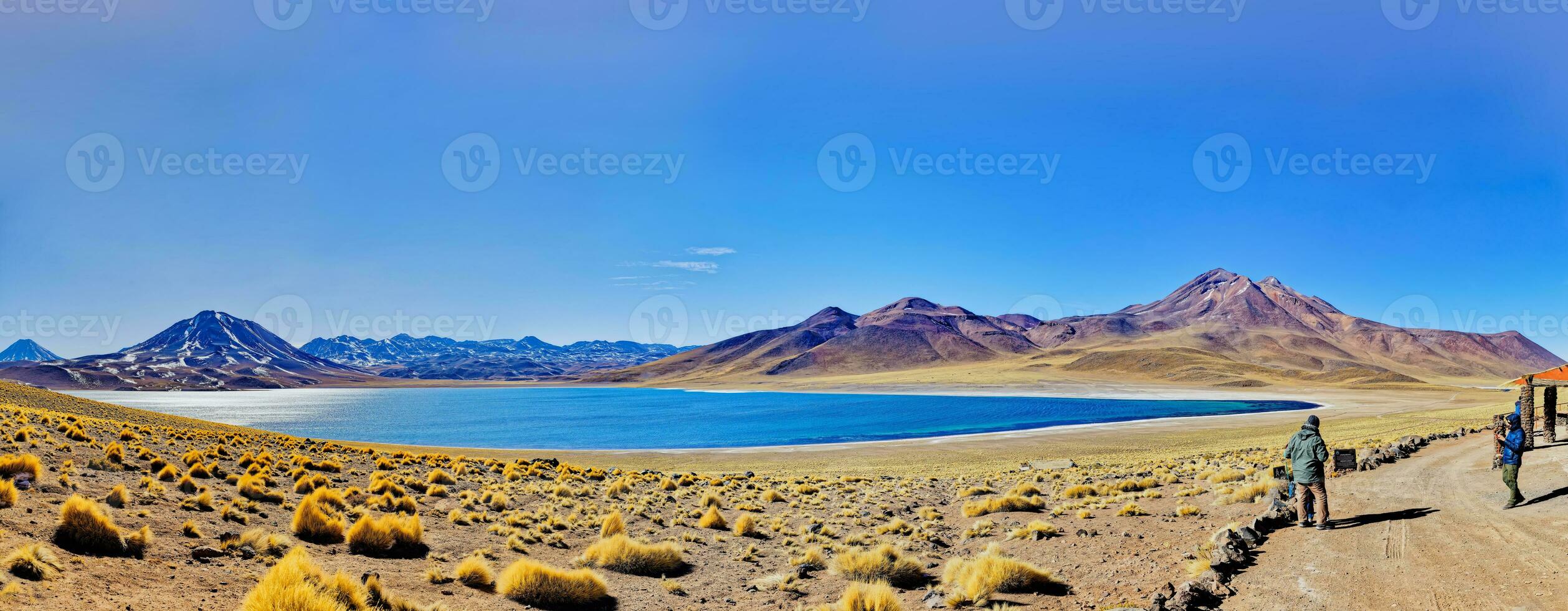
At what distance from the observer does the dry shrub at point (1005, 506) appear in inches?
637

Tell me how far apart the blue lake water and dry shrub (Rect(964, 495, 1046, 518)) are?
3554 centimetres

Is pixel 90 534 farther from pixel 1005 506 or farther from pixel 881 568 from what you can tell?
pixel 1005 506

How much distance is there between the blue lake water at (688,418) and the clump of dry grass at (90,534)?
4141 cm

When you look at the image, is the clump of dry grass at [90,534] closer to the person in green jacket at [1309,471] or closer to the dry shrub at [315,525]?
the dry shrub at [315,525]

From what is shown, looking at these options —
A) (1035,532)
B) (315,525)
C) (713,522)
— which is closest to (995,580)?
(1035,532)

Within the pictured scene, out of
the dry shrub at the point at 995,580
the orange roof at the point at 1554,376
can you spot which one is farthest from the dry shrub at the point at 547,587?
the orange roof at the point at 1554,376

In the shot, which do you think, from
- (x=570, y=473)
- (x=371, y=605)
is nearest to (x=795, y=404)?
(x=570, y=473)

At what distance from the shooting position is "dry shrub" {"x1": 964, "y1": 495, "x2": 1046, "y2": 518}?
16188 millimetres

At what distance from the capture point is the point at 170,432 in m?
24.5

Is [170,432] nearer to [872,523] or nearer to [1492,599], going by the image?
[872,523]

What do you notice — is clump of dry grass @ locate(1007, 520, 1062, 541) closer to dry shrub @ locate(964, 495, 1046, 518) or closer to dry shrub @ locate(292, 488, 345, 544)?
dry shrub @ locate(964, 495, 1046, 518)

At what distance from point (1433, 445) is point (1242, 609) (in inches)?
784

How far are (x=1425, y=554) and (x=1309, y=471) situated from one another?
1692 millimetres

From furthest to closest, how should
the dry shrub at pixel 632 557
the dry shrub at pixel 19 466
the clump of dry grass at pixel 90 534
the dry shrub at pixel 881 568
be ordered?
the dry shrub at pixel 632 557
the dry shrub at pixel 19 466
the dry shrub at pixel 881 568
the clump of dry grass at pixel 90 534
